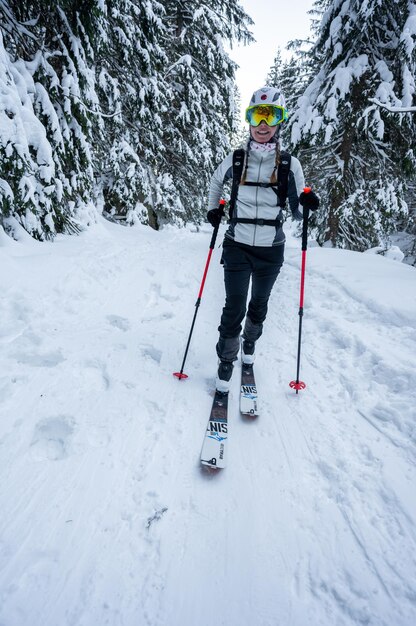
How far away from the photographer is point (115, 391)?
2998mm

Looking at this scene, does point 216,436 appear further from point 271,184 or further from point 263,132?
point 263,132

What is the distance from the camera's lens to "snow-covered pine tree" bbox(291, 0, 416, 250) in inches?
294

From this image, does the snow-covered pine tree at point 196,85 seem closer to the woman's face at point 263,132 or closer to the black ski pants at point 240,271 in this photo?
the woman's face at point 263,132

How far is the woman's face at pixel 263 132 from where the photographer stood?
2844 millimetres

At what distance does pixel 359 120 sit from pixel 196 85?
7.57m

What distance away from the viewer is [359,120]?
795cm

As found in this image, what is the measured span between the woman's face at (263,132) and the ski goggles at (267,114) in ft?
0.11

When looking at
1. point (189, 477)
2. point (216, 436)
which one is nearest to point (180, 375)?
point (216, 436)

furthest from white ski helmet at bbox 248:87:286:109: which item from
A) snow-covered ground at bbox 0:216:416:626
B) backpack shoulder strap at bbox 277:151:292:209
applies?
snow-covered ground at bbox 0:216:416:626

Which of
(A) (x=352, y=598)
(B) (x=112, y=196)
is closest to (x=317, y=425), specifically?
(A) (x=352, y=598)

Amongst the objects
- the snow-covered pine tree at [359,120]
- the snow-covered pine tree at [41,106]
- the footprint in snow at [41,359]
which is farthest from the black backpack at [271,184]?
the snow-covered pine tree at [359,120]

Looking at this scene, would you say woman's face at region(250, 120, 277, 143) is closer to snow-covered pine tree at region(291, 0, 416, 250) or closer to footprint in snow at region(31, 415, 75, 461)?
footprint in snow at region(31, 415, 75, 461)

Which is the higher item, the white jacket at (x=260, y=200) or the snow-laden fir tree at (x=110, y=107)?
the snow-laden fir tree at (x=110, y=107)

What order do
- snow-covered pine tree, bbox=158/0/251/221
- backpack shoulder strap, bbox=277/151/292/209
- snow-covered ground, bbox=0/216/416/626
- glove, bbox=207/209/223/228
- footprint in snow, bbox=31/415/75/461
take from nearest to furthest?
snow-covered ground, bbox=0/216/416/626 < footprint in snow, bbox=31/415/75/461 < backpack shoulder strap, bbox=277/151/292/209 < glove, bbox=207/209/223/228 < snow-covered pine tree, bbox=158/0/251/221
